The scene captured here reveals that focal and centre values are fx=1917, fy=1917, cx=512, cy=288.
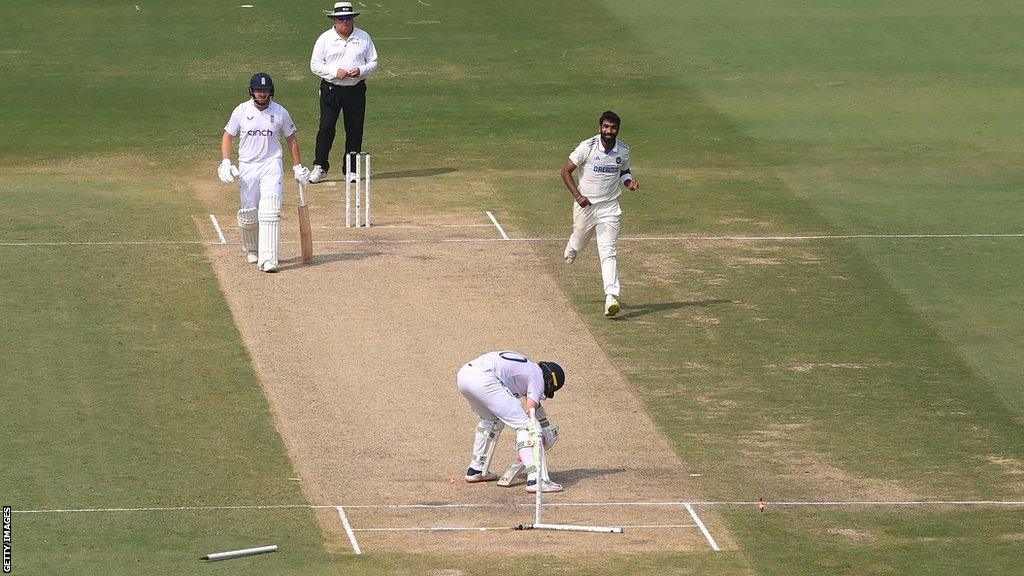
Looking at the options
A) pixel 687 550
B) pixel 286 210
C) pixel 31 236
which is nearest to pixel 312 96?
pixel 286 210

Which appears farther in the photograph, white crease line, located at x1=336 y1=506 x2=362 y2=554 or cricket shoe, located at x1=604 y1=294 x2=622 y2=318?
cricket shoe, located at x1=604 y1=294 x2=622 y2=318

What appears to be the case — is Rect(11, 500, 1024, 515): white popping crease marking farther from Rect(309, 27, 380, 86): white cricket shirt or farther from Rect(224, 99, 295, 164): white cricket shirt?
Rect(309, 27, 380, 86): white cricket shirt

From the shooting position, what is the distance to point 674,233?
23.2 metres

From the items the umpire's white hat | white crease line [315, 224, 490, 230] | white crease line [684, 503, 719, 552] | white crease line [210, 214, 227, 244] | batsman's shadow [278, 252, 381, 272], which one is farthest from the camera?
the umpire's white hat

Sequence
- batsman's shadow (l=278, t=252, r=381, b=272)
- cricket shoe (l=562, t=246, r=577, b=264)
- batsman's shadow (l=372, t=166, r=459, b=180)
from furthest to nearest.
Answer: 1. batsman's shadow (l=372, t=166, r=459, b=180)
2. batsman's shadow (l=278, t=252, r=381, b=272)
3. cricket shoe (l=562, t=246, r=577, b=264)

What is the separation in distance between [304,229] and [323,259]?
28.8 inches

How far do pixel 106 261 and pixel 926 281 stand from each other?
30.1 ft

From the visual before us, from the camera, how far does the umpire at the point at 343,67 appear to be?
24688 mm

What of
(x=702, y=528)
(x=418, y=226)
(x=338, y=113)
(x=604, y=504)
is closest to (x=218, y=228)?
(x=418, y=226)

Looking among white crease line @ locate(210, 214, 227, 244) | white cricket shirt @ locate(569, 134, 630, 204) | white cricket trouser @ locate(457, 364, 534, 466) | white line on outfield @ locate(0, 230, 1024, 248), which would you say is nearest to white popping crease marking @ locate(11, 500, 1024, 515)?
white cricket trouser @ locate(457, 364, 534, 466)

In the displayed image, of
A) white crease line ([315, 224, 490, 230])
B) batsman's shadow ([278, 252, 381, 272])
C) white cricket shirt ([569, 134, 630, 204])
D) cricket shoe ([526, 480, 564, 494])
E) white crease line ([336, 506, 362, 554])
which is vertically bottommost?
white crease line ([315, 224, 490, 230])

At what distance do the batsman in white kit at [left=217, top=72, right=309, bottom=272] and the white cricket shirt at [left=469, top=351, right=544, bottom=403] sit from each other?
6.37 meters

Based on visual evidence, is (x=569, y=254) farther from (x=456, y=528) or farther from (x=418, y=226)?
(x=456, y=528)

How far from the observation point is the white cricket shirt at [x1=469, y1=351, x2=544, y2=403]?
15.0 meters
